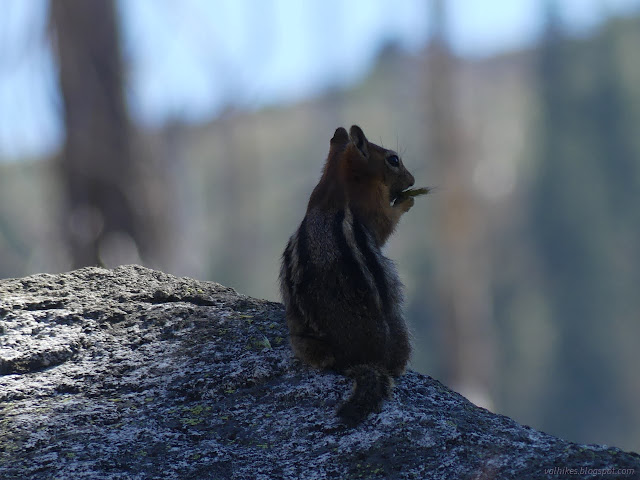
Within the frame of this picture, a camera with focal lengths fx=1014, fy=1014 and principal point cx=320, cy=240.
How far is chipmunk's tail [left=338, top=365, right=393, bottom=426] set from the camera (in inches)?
162

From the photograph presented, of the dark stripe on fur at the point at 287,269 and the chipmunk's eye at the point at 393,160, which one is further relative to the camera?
the chipmunk's eye at the point at 393,160

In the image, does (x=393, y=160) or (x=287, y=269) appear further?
(x=393, y=160)

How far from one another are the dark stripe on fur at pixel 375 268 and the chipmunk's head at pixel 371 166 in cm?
67

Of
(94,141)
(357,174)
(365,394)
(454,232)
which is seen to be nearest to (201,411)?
(365,394)

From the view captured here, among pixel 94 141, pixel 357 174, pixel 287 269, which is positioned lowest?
pixel 287 269

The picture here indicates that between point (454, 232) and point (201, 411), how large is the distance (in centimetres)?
1567

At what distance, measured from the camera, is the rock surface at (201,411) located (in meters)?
3.80

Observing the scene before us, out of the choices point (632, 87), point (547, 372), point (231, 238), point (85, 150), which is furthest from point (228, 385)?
point (632, 87)

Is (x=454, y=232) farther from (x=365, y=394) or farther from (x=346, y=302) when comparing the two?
(x=365, y=394)

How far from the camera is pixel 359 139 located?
587 cm

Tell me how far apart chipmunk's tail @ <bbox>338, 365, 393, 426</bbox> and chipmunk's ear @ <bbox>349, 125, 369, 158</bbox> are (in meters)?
1.76

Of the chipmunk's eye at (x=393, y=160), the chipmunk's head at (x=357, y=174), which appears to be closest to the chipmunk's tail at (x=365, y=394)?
the chipmunk's head at (x=357, y=174)

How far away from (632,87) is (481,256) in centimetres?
3764

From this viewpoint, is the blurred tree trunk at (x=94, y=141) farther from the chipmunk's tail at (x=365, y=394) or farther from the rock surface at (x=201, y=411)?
the chipmunk's tail at (x=365, y=394)
